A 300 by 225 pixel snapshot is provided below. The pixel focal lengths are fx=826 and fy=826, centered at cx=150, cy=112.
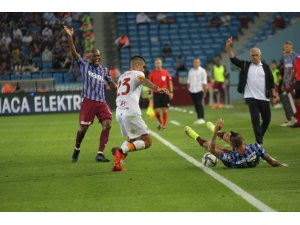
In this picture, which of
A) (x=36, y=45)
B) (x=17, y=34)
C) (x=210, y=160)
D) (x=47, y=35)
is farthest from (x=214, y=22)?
(x=210, y=160)

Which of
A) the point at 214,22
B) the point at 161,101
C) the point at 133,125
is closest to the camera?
the point at 133,125

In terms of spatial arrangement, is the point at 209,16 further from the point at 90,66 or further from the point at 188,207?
the point at 188,207

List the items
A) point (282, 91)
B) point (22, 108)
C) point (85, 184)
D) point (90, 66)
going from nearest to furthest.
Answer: point (85, 184) → point (90, 66) → point (282, 91) → point (22, 108)

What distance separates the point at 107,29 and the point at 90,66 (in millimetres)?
28333

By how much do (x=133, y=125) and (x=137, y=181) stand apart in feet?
5.22

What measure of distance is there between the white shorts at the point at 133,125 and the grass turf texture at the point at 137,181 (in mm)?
593

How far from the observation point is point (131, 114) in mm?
13086

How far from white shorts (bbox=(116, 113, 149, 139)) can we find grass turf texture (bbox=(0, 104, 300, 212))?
0.59 metres

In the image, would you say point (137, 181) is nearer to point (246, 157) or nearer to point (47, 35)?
point (246, 157)

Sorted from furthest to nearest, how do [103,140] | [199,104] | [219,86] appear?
[219,86], [199,104], [103,140]

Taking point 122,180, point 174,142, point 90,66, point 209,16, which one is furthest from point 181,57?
point 122,180

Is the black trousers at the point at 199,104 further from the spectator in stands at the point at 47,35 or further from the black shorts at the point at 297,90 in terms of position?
the spectator in stands at the point at 47,35

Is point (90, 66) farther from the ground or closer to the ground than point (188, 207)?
farther from the ground

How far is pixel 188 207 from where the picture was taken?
939cm
